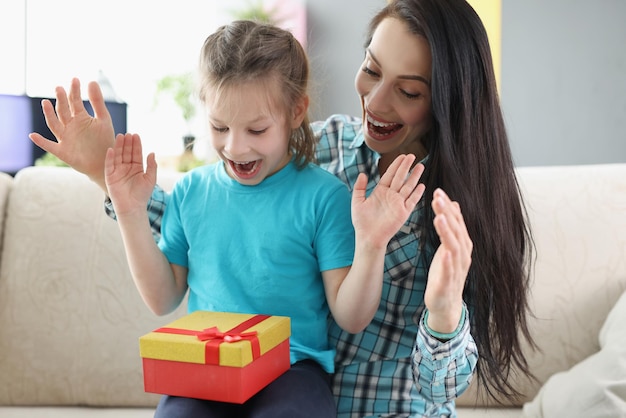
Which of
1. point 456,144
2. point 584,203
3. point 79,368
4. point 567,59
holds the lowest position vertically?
point 79,368

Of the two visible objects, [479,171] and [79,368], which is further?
[79,368]

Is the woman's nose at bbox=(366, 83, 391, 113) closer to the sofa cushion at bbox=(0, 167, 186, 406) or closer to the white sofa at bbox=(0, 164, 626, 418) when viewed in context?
the white sofa at bbox=(0, 164, 626, 418)

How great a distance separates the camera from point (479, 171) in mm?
1307

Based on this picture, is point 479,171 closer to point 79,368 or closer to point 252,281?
point 252,281

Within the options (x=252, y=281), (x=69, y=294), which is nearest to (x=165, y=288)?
(x=252, y=281)

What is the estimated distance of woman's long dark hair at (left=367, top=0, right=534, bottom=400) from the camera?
49.9 inches

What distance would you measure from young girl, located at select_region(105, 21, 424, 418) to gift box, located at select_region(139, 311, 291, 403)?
3.2 inches

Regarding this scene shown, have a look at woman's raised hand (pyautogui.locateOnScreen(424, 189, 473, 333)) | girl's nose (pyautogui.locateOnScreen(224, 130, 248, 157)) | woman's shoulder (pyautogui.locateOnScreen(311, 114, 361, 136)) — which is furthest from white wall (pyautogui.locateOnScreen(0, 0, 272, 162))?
woman's raised hand (pyautogui.locateOnScreen(424, 189, 473, 333))

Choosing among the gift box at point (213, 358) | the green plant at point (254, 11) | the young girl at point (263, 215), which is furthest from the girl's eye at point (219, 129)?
the green plant at point (254, 11)

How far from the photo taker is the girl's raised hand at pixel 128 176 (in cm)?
128

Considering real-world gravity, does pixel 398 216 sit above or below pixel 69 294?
above

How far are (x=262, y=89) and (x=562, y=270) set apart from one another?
0.94 meters

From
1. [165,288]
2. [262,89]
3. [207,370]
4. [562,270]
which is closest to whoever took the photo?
[207,370]

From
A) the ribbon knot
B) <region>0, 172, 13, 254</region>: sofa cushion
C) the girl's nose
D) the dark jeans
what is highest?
the girl's nose
